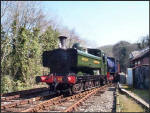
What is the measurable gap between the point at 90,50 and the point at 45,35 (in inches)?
333

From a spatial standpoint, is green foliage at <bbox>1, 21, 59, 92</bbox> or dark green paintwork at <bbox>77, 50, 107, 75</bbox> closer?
dark green paintwork at <bbox>77, 50, 107, 75</bbox>

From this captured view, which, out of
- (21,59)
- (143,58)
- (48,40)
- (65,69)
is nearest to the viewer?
(65,69)

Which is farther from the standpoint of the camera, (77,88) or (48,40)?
(48,40)

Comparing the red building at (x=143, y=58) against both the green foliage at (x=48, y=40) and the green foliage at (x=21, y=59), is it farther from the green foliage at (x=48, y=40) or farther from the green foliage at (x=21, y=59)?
the green foliage at (x=21, y=59)

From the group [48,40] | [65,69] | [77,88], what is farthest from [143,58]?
[65,69]

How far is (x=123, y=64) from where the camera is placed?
63.6 metres

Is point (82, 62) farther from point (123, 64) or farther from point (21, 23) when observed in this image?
point (123, 64)

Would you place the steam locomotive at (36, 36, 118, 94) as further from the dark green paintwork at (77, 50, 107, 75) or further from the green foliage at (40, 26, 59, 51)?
the green foliage at (40, 26, 59, 51)

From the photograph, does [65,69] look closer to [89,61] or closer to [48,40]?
[89,61]

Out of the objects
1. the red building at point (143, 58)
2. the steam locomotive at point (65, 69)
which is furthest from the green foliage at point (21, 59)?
the red building at point (143, 58)

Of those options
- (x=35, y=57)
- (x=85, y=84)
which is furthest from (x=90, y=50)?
(x=35, y=57)

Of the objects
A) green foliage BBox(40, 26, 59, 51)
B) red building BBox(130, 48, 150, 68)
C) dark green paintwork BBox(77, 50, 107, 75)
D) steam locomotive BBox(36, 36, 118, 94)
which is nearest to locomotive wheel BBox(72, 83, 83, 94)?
steam locomotive BBox(36, 36, 118, 94)

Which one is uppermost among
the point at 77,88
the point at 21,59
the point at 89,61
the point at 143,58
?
the point at 143,58

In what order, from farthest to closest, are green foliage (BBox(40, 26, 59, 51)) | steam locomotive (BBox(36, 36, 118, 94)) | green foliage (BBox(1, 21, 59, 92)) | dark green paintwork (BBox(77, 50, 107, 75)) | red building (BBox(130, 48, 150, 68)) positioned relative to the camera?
red building (BBox(130, 48, 150, 68)), green foliage (BBox(40, 26, 59, 51)), green foliage (BBox(1, 21, 59, 92)), dark green paintwork (BBox(77, 50, 107, 75)), steam locomotive (BBox(36, 36, 118, 94))
